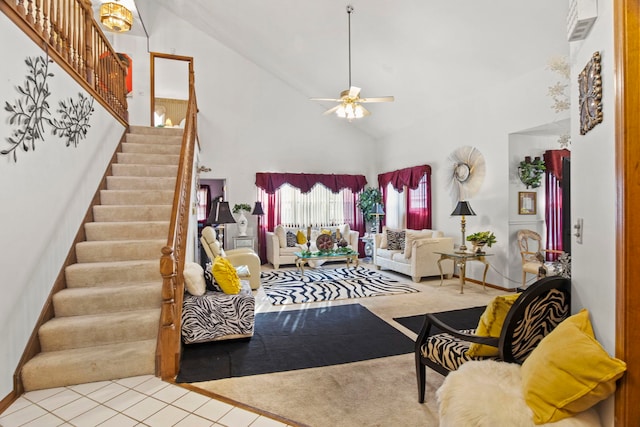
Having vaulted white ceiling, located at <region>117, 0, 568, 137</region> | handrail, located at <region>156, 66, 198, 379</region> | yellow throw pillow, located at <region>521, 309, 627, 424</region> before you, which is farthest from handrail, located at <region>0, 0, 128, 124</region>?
yellow throw pillow, located at <region>521, 309, 627, 424</region>

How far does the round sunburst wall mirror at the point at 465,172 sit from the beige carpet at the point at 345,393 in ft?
13.0

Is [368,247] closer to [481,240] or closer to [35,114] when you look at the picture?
[481,240]

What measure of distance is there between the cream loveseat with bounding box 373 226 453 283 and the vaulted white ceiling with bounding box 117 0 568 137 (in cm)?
255

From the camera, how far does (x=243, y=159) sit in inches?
324

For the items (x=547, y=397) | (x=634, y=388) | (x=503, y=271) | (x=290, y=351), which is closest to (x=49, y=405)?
(x=290, y=351)

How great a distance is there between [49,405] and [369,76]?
21.1 feet

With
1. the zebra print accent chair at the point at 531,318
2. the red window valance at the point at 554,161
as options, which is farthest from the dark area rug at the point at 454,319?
the red window valance at the point at 554,161

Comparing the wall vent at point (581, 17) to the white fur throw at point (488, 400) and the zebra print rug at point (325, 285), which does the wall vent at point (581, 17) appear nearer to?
the white fur throw at point (488, 400)

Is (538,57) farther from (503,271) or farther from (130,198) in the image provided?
(130,198)

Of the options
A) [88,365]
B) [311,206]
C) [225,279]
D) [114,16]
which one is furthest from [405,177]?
[88,365]

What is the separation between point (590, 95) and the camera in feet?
5.03

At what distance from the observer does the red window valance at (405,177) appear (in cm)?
721

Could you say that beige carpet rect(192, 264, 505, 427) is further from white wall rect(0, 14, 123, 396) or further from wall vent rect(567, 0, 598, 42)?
wall vent rect(567, 0, 598, 42)

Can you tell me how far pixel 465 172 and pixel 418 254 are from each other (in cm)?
173
